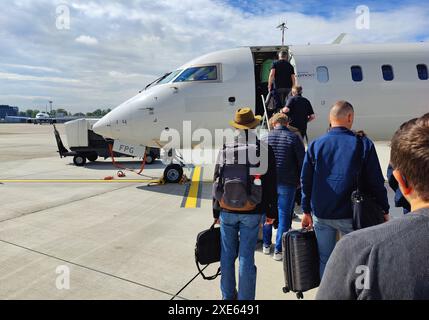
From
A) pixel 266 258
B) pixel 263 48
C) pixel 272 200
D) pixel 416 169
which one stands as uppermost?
pixel 263 48

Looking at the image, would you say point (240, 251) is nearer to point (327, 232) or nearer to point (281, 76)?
point (327, 232)

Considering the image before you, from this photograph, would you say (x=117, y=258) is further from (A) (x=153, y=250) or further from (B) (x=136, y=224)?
(B) (x=136, y=224)

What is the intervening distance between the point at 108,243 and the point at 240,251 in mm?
2648

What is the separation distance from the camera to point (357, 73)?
849 cm

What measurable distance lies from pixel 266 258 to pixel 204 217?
7.03ft

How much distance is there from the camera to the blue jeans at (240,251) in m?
3.17

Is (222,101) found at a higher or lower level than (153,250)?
higher

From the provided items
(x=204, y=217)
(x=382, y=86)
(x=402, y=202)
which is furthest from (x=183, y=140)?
(x=402, y=202)

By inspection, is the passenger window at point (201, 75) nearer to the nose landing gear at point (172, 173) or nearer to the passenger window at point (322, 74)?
the nose landing gear at point (172, 173)

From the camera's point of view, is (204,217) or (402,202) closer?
(402,202)

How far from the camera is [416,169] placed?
3.94ft

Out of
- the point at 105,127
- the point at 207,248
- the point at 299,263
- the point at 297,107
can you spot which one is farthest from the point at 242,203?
the point at 105,127

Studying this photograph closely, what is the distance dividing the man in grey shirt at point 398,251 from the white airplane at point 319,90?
7408 mm

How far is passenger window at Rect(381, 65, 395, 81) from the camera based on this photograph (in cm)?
848
